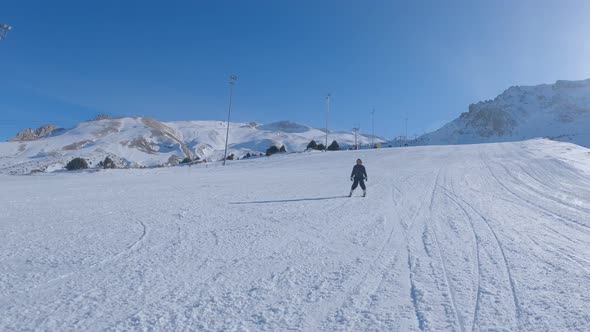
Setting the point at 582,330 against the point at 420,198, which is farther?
Answer: the point at 420,198

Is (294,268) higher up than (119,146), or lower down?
lower down

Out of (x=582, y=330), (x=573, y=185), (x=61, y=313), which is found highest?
(x=573, y=185)

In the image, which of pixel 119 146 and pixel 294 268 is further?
pixel 119 146

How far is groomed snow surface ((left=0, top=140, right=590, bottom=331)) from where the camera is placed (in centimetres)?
365

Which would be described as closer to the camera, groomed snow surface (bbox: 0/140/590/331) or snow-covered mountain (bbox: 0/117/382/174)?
groomed snow surface (bbox: 0/140/590/331)

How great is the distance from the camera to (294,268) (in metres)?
5.15

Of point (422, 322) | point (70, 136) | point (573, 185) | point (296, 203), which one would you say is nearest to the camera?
point (422, 322)

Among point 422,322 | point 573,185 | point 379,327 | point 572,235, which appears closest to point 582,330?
point 422,322

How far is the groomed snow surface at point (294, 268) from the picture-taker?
3.65 meters

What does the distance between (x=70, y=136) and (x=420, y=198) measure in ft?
475

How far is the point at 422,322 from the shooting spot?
3.60 m

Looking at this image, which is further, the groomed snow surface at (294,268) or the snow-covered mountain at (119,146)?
the snow-covered mountain at (119,146)

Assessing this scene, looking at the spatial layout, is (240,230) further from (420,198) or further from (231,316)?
(420,198)

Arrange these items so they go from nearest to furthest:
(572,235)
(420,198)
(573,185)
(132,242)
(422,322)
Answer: (422,322), (132,242), (572,235), (420,198), (573,185)
